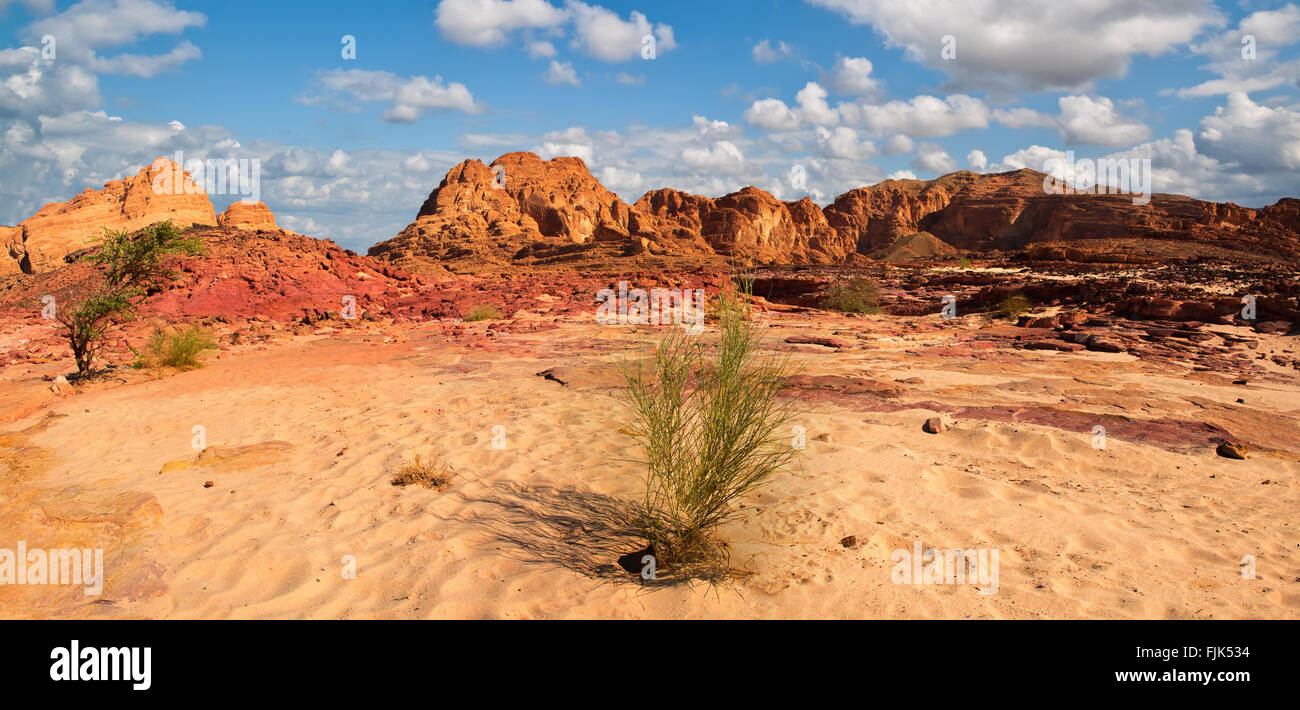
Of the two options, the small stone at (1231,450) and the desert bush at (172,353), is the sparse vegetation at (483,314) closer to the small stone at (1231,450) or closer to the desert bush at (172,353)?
the desert bush at (172,353)

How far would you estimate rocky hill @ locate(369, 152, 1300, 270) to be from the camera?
44281 mm

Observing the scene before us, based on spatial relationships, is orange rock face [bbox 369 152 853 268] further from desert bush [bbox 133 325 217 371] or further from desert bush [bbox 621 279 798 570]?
desert bush [bbox 621 279 798 570]

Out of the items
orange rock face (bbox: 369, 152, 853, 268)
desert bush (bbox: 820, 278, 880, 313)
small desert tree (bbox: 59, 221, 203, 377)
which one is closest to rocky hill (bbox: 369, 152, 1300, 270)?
orange rock face (bbox: 369, 152, 853, 268)

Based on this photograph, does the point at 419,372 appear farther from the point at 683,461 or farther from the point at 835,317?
the point at 835,317

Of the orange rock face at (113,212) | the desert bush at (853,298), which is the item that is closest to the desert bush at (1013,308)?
the desert bush at (853,298)

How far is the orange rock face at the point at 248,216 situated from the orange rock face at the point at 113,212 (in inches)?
67.1

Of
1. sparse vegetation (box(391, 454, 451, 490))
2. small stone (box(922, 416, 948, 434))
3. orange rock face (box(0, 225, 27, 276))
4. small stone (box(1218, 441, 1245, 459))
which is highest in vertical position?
orange rock face (box(0, 225, 27, 276))

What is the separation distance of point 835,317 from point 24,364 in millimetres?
16667

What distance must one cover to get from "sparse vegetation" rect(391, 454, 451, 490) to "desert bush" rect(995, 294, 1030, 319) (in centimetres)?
1464

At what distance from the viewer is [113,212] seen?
5034 centimetres

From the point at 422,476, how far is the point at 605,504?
1.39 meters

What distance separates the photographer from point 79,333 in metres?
8.77

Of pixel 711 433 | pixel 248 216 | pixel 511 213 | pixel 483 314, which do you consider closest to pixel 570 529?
pixel 711 433
